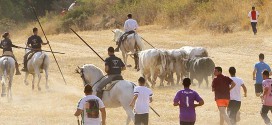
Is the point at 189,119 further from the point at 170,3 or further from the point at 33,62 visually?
the point at 170,3

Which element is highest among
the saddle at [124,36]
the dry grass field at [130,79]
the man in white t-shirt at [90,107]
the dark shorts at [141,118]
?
the saddle at [124,36]

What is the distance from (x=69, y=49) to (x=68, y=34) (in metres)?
11.0

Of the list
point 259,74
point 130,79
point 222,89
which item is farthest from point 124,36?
point 222,89

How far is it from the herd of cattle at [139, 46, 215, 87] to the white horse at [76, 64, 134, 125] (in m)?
8.48

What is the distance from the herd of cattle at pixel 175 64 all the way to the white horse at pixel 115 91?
8.48 metres

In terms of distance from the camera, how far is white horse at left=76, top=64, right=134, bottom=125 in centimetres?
1734

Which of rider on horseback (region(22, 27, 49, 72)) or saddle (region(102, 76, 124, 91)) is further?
rider on horseback (region(22, 27, 49, 72))

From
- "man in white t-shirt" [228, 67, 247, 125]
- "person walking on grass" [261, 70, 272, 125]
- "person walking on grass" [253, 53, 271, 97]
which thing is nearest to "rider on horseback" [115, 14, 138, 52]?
"person walking on grass" [253, 53, 271, 97]

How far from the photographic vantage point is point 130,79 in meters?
30.2

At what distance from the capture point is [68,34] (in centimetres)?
5506

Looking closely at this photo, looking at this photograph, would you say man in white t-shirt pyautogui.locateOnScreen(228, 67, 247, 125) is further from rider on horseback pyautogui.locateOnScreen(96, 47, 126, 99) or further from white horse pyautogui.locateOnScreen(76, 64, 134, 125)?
rider on horseback pyautogui.locateOnScreen(96, 47, 126, 99)

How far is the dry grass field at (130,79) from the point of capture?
66.9ft

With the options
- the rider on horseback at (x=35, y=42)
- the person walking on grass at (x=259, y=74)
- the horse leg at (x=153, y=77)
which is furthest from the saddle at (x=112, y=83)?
the rider on horseback at (x=35, y=42)

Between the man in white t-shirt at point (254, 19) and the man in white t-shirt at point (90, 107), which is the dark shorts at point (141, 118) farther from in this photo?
the man in white t-shirt at point (254, 19)
